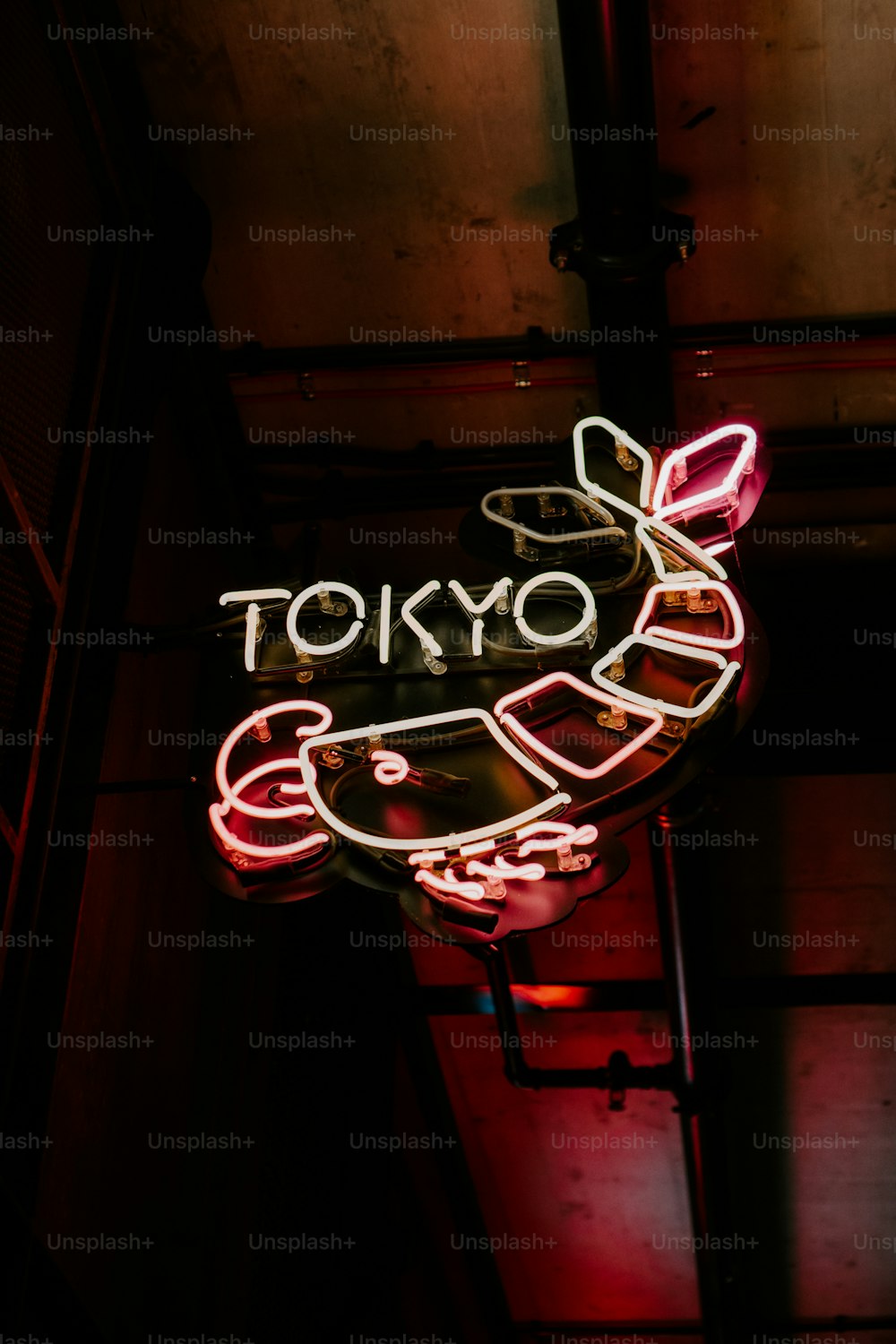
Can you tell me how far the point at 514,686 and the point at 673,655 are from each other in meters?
0.51

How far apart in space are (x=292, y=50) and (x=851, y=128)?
223 cm

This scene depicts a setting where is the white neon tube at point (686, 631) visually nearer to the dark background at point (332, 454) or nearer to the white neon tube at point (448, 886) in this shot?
the white neon tube at point (448, 886)

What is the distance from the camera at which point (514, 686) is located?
367 centimetres

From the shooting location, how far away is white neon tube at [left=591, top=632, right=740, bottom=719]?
338 centimetres

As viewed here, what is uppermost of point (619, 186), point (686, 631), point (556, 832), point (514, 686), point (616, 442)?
point (619, 186)

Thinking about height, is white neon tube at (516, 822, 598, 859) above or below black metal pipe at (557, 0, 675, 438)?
below

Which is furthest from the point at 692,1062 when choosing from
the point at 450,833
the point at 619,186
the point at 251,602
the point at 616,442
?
the point at 619,186

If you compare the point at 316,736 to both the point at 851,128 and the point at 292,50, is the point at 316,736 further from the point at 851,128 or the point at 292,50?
the point at 851,128

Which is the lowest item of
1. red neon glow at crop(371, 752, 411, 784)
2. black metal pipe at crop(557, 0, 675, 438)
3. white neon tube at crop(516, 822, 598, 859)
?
white neon tube at crop(516, 822, 598, 859)

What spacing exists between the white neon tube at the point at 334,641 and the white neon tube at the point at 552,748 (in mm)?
559

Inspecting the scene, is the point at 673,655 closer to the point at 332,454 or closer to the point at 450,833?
the point at 450,833

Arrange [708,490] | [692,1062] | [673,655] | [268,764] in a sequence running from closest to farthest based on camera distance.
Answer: [268,764] < [673,655] < [708,490] < [692,1062]

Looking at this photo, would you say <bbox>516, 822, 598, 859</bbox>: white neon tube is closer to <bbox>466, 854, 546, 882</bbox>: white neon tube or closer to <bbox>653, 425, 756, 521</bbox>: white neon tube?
<bbox>466, 854, 546, 882</bbox>: white neon tube

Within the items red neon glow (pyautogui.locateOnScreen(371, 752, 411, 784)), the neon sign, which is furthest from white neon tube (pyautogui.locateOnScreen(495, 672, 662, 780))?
red neon glow (pyautogui.locateOnScreen(371, 752, 411, 784))
